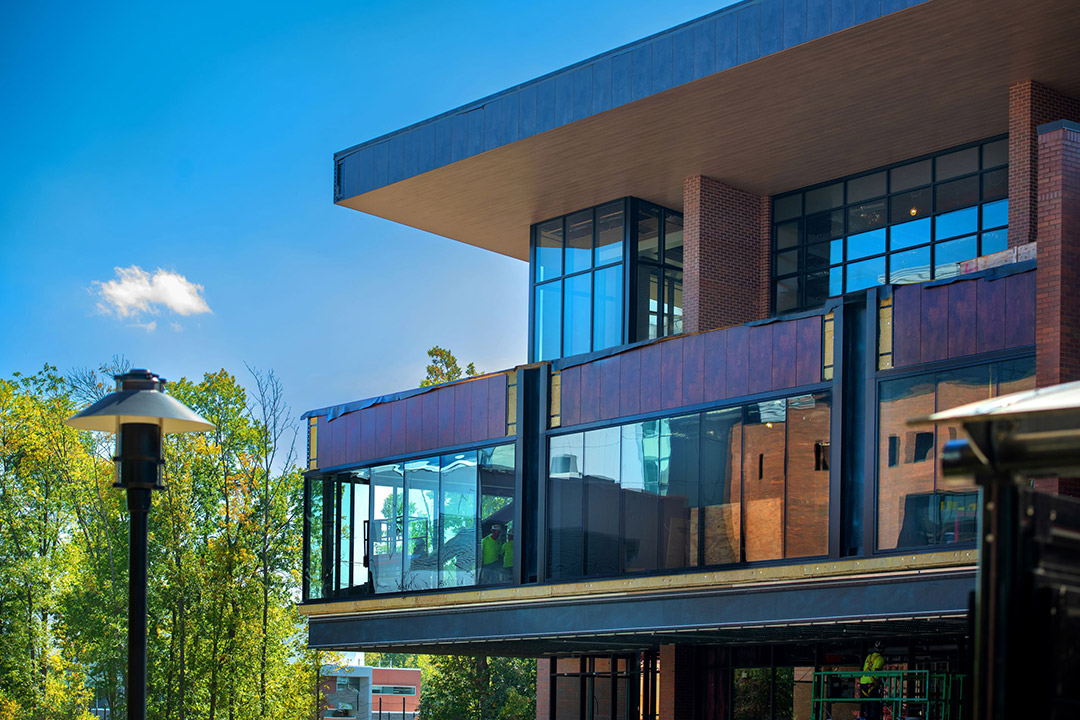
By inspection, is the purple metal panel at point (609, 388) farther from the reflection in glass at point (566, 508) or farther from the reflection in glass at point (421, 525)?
the reflection in glass at point (421, 525)

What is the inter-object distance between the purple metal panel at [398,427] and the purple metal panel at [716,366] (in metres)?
8.19

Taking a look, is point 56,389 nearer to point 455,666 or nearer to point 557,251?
point 455,666

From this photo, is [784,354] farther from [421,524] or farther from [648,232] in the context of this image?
[648,232]

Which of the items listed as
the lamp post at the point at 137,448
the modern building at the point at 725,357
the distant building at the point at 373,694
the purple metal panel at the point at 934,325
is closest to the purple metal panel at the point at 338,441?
the modern building at the point at 725,357

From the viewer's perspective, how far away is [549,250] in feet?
102

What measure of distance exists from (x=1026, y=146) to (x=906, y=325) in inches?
199

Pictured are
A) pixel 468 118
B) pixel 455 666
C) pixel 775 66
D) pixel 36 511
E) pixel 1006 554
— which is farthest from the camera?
pixel 36 511

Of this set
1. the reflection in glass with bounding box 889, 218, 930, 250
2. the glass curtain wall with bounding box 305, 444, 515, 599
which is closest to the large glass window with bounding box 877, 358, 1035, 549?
the reflection in glass with bounding box 889, 218, 930, 250

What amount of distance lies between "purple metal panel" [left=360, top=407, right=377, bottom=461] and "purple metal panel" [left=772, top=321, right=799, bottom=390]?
425 inches

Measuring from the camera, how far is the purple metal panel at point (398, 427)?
2780 centimetres

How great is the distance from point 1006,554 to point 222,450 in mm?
49642

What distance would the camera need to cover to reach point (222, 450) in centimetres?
5191

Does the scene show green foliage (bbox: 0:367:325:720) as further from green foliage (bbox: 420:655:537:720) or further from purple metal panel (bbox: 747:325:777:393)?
purple metal panel (bbox: 747:325:777:393)

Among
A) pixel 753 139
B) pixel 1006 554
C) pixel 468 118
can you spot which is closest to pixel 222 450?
pixel 468 118
